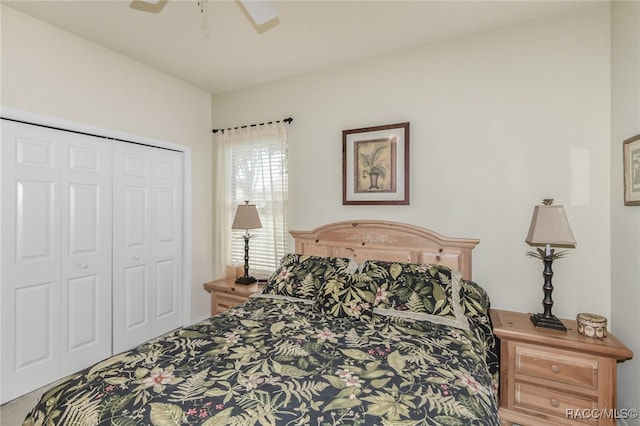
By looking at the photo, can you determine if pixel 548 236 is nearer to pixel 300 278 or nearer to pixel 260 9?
pixel 300 278

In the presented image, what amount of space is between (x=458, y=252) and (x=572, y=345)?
91cm

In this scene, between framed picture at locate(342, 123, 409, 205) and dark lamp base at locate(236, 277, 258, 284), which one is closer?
framed picture at locate(342, 123, 409, 205)

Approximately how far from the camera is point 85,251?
269 centimetres

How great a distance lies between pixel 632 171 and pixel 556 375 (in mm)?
1266

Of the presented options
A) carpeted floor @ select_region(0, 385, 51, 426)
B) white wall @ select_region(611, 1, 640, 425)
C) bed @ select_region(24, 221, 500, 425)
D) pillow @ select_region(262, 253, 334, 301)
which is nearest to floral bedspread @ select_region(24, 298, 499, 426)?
bed @ select_region(24, 221, 500, 425)

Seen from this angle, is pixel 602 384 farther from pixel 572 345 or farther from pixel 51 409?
pixel 51 409

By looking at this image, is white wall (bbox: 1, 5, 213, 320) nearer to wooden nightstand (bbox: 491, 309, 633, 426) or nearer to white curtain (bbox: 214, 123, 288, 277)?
white curtain (bbox: 214, 123, 288, 277)

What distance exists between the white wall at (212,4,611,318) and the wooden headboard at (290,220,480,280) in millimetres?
82

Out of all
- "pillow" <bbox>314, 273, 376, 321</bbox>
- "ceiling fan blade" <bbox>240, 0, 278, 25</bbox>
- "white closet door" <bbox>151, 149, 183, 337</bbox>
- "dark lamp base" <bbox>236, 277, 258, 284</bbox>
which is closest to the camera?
"ceiling fan blade" <bbox>240, 0, 278, 25</bbox>

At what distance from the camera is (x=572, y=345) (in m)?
1.79

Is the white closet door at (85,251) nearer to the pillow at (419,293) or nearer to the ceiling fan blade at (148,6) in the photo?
the ceiling fan blade at (148,6)

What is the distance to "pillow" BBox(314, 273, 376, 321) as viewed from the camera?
2043mm

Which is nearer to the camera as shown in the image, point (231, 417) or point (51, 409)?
point (231, 417)

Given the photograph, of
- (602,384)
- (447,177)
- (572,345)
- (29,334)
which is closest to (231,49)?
(447,177)
